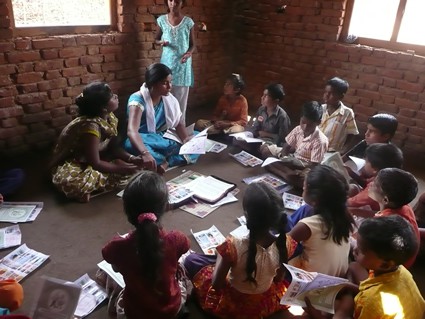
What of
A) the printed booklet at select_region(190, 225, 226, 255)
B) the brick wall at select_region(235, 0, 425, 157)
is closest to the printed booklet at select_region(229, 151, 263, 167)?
the printed booklet at select_region(190, 225, 226, 255)

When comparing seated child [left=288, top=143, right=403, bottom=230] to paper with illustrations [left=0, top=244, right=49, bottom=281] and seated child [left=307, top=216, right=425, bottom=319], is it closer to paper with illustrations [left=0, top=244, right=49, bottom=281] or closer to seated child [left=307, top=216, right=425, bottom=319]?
seated child [left=307, top=216, right=425, bottom=319]

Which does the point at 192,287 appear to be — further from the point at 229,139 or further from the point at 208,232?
the point at 229,139

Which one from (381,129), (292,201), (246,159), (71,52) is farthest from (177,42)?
(381,129)

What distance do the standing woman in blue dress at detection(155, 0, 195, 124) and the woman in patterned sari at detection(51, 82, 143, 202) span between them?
127 centimetres

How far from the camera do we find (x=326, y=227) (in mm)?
1968

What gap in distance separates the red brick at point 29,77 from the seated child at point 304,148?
241 cm

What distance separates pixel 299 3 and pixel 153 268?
4.33 m

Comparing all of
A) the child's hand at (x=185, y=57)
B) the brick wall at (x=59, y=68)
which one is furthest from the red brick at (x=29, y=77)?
the child's hand at (x=185, y=57)

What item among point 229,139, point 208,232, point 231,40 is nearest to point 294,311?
point 208,232

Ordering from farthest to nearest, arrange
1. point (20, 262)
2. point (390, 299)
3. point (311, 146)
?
point (311, 146), point (20, 262), point (390, 299)

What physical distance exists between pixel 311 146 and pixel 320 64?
6.43ft

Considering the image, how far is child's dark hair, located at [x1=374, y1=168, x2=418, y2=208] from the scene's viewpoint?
2107mm

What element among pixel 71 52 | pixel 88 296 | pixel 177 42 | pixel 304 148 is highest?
pixel 177 42

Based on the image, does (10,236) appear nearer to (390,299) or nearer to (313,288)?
(313,288)
